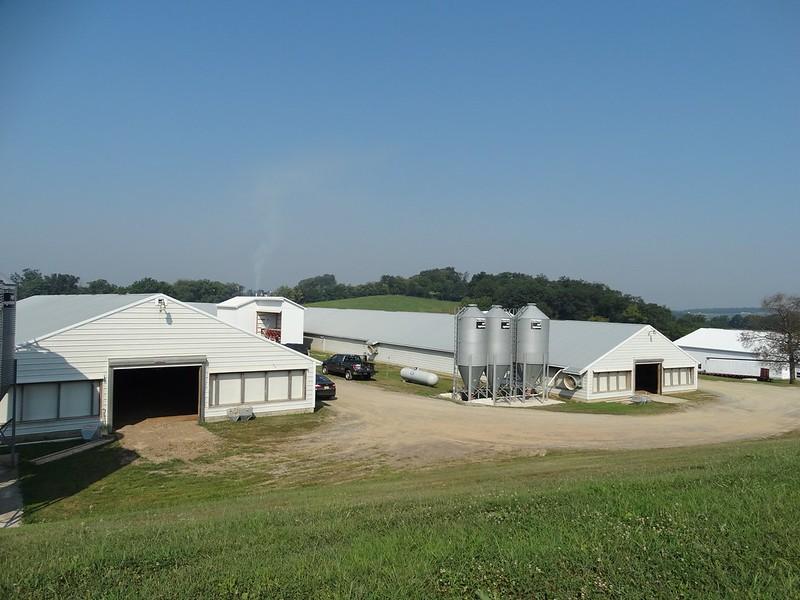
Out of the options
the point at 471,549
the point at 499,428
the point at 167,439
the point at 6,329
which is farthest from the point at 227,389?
the point at 471,549

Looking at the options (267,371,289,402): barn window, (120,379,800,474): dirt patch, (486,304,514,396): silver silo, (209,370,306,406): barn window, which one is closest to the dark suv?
(120,379,800,474): dirt patch

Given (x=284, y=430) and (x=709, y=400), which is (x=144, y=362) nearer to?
(x=284, y=430)

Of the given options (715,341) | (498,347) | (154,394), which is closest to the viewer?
(154,394)

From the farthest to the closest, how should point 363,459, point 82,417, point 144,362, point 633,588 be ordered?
1. point 144,362
2. point 82,417
3. point 363,459
4. point 633,588

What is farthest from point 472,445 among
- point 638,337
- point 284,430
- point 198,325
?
point 638,337

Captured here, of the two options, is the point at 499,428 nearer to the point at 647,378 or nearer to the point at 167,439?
the point at 167,439

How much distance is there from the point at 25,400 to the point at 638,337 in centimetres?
3158

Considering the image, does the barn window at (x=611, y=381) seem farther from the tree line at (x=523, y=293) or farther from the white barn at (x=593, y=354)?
the tree line at (x=523, y=293)

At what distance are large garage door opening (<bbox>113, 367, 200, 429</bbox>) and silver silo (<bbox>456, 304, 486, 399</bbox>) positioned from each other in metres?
14.2

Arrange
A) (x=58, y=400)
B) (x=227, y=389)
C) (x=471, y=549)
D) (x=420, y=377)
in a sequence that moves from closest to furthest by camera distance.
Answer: (x=471, y=549)
(x=58, y=400)
(x=227, y=389)
(x=420, y=377)

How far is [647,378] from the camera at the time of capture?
1578 inches

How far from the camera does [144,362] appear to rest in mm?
22859

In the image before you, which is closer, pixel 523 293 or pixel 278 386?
pixel 278 386

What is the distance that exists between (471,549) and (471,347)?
91.4 ft
